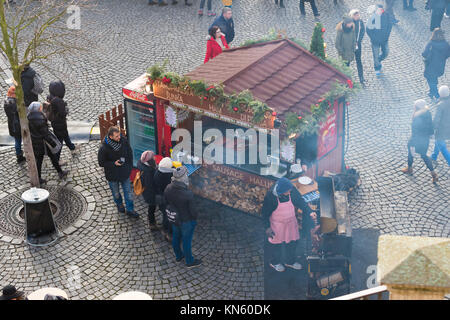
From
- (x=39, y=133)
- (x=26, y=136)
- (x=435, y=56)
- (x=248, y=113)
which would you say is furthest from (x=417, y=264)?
(x=435, y=56)

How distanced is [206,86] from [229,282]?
2.93 meters

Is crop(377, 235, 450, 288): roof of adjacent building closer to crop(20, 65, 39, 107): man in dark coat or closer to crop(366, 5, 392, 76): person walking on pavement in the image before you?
crop(20, 65, 39, 107): man in dark coat

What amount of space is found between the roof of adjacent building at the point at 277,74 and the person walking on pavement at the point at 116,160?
159 centimetres

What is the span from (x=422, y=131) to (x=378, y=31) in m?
4.71

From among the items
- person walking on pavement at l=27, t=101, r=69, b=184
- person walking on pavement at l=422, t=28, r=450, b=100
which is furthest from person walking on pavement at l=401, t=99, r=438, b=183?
person walking on pavement at l=27, t=101, r=69, b=184

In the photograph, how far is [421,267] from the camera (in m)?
4.29

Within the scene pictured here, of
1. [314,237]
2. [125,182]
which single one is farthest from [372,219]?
[125,182]

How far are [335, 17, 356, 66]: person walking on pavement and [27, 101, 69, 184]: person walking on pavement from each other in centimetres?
665

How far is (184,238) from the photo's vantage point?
8641mm

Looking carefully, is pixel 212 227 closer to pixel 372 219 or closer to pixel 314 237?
pixel 314 237

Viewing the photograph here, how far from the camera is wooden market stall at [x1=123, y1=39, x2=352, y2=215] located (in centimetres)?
923

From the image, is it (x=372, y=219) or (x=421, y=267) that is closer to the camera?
(x=421, y=267)

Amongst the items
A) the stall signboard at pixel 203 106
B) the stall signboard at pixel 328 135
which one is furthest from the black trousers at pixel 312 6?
the stall signboard at pixel 203 106

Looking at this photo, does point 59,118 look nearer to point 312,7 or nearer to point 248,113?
A: point 248,113
